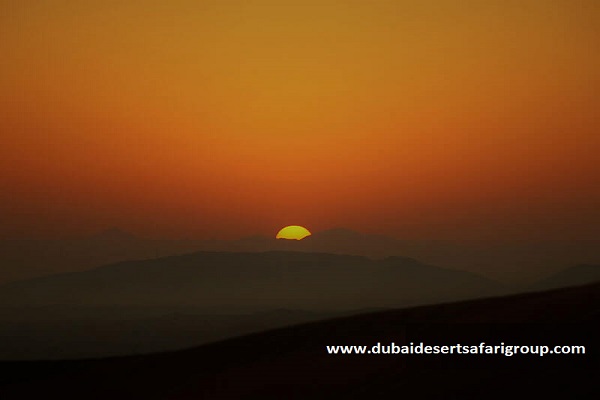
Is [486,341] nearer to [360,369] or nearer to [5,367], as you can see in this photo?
[360,369]

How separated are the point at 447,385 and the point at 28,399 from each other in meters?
11.3

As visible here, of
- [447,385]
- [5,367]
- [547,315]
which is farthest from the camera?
[5,367]

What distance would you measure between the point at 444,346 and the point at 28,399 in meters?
11.2

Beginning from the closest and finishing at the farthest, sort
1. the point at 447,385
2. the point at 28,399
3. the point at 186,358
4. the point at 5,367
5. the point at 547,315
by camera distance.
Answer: the point at 447,385, the point at 28,399, the point at 547,315, the point at 186,358, the point at 5,367

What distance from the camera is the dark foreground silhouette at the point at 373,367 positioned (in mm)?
18047

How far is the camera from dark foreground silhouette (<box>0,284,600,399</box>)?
18.0 metres

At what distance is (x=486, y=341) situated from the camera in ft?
67.3

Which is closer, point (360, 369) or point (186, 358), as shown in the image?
point (360, 369)

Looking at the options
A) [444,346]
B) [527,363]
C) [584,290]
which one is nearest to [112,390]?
[444,346]

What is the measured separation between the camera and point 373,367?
2053 centimetres

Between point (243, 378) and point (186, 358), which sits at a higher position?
point (186, 358)

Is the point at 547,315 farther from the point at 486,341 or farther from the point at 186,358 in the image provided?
the point at 186,358

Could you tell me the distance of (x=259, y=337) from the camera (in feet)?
105

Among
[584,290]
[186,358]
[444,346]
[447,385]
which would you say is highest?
[584,290]
